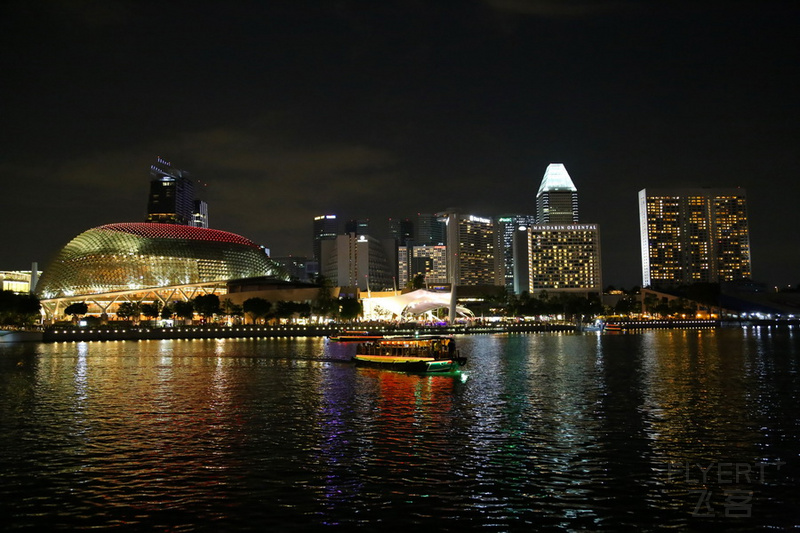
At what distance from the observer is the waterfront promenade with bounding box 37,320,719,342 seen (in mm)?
108331

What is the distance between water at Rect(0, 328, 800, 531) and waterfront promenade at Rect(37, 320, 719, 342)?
67795 mm

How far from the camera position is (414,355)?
54.0 metres

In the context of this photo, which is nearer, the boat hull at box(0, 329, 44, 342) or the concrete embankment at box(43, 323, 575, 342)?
the boat hull at box(0, 329, 44, 342)

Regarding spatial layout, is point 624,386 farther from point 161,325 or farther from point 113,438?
point 161,325

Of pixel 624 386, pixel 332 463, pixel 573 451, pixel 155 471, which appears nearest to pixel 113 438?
pixel 155 471

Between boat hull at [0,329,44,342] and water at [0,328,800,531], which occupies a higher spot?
boat hull at [0,329,44,342]

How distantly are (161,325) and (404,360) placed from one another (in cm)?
9127

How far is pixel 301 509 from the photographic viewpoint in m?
16.6

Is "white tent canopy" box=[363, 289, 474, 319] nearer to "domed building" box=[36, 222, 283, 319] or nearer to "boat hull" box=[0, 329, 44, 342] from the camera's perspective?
"domed building" box=[36, 222, 283, 319]

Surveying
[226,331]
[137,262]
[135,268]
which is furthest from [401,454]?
[137,262]

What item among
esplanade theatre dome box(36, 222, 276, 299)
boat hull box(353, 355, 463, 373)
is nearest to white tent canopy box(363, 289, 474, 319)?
esplanade theatre dome box(36, 222, 276, 299)

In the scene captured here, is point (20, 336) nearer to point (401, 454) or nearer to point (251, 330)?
point (251, 330)

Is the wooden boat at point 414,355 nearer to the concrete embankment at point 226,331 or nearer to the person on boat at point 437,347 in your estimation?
the person on boat at point 437,347

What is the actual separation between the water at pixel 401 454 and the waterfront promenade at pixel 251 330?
6780 cm
